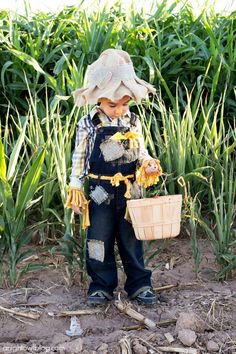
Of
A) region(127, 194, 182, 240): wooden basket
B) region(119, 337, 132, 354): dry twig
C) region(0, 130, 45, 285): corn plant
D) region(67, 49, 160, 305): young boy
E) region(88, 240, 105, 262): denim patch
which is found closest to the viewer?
region(119, 337, 132, 354): dry twig

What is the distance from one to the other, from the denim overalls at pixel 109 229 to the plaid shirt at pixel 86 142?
26 mm

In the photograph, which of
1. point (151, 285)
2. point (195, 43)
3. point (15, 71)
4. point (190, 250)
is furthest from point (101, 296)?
point (195, 43)

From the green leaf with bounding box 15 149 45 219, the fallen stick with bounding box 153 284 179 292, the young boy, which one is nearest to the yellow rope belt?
the young boy

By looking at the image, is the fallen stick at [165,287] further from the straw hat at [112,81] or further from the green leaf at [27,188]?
the straw hat at [112,81]

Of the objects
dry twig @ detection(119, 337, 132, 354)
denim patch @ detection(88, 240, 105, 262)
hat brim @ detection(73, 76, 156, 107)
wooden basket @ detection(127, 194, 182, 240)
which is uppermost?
hat brim @ detection(73, 76, 156, 107)

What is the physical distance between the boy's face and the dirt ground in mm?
823

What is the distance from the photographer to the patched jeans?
10.1 ft

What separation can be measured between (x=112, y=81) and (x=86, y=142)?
302 mm

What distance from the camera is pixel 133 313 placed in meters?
3.06

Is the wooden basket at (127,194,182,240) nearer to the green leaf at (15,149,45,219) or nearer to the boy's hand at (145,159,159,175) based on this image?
the boy's hand at (145,159,159,175)

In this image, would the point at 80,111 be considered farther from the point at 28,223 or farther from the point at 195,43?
the point at 195,43

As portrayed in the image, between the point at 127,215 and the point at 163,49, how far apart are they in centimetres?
213

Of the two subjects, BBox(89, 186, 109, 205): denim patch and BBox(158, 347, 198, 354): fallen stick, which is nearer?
BBox(158, 347, 198, 354): fallen stick

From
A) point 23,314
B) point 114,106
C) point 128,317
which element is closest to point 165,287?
point 128,317
